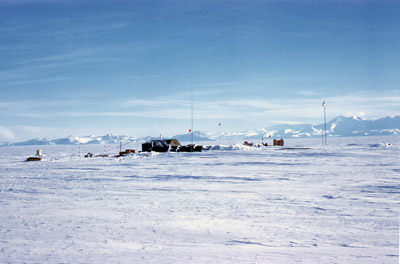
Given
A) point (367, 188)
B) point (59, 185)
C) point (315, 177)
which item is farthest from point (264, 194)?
point (59, 185)

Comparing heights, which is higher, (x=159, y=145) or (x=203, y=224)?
(x=159, y=145)

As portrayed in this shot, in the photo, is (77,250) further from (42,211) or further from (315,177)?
(315,177)

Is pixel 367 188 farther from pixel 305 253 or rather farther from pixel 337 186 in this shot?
pixel 305 253

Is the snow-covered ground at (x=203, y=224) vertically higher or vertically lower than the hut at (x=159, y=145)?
lower

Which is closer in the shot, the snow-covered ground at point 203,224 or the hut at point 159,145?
the snow-covered ground at point 203,224

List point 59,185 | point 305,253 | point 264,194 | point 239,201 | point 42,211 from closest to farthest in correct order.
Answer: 1. point 305,253
2. point 42,211
3. point 239,201
4. point 264,194
5. point 59,185

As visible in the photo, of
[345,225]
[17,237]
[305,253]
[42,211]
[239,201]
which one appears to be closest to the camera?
[305,253]

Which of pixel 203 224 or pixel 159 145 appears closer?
pixel 203 224

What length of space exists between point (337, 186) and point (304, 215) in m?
4.70

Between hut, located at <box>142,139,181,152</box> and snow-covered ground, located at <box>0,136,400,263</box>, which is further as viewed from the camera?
hut, located at <box>142,139,181,152</box>

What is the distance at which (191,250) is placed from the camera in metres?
5.05

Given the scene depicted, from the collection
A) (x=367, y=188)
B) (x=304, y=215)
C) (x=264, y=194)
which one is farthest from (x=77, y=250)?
(x=367, y=188)

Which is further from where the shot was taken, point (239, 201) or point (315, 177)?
point (315, 177)

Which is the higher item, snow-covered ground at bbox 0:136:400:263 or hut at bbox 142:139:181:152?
hut at bbox 142:139:181:152
